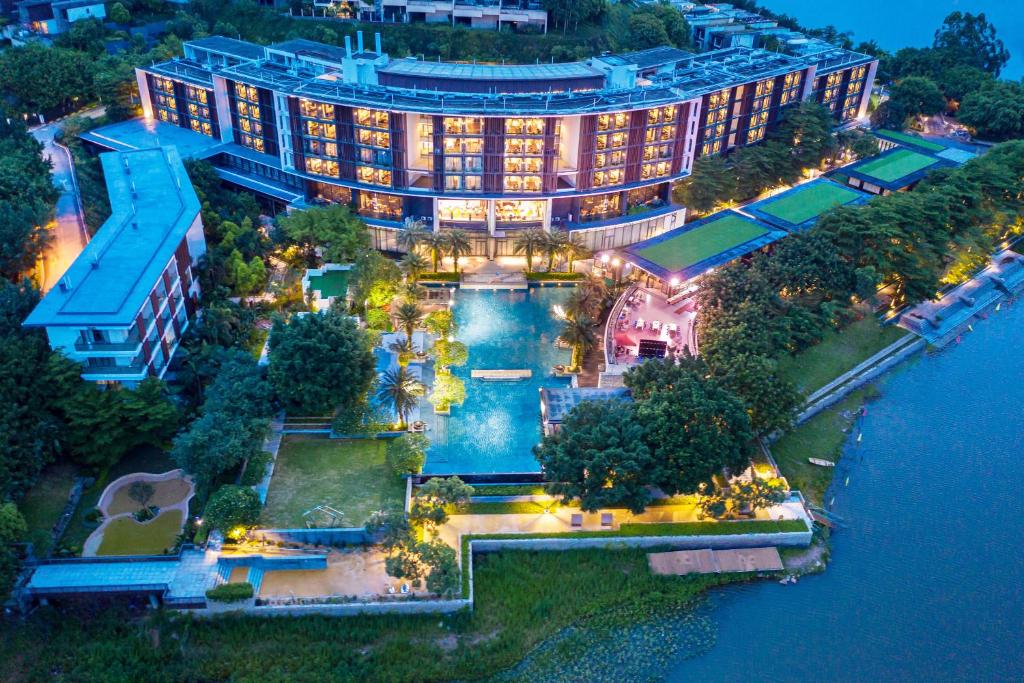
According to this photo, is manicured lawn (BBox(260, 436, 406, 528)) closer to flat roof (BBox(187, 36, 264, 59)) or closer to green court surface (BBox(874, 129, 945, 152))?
flat roof (BBox(187, 36, 264, 59))

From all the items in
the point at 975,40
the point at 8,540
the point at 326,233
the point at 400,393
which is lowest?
the point at 8,540

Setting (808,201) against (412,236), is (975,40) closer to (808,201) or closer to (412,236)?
(808,201)

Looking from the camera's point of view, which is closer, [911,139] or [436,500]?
[436,500]

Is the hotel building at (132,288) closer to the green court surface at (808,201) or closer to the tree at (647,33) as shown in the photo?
the green court surface at (808,201)

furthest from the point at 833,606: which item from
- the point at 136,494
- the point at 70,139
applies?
the point at 70,139

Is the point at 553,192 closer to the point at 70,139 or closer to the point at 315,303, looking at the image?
the point at 315,303

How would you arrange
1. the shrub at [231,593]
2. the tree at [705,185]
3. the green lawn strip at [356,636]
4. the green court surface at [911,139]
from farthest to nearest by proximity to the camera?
the green court surface at [911,139]
the tree at [705,185]
the shrub at [231,593]
the green lawn strip at [356,636]

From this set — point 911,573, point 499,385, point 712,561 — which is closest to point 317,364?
point 499,385

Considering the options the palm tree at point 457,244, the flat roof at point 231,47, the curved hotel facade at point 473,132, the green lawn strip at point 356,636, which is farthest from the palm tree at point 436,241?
the flat roof at point 231,47
